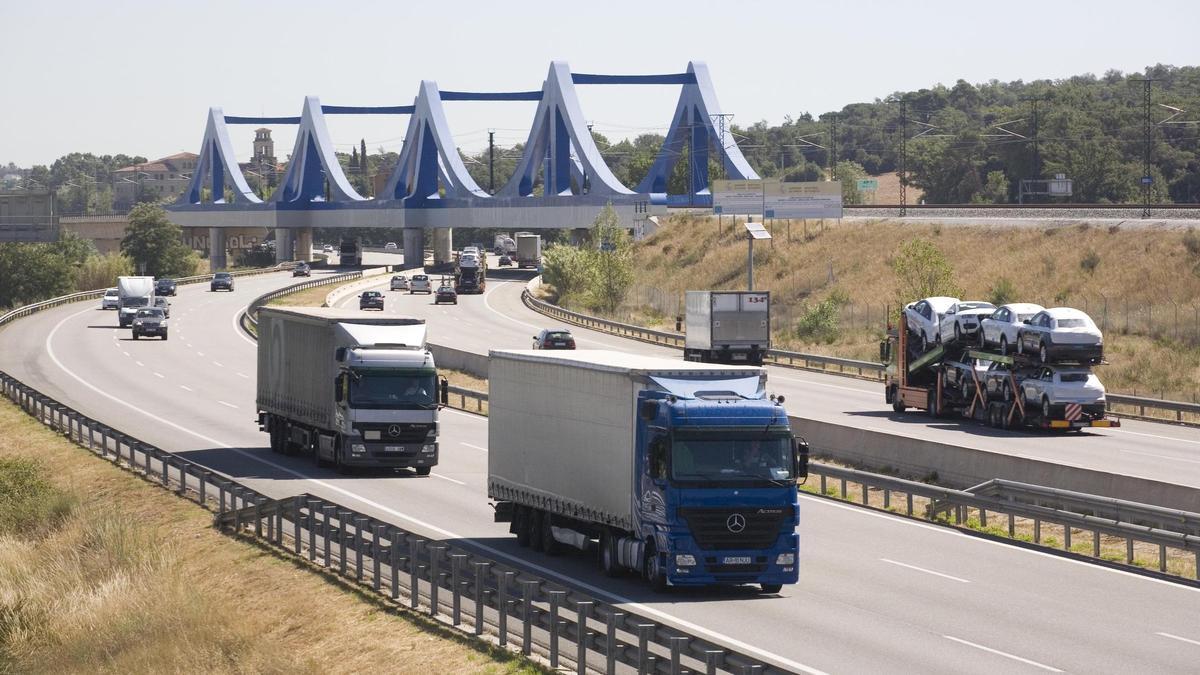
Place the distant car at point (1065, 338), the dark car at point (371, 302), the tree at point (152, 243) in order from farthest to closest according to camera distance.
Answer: the tree at point (152, 243), the dark car at point (371, 302), the distant car at point (1065, 338)

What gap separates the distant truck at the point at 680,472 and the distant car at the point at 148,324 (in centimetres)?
6053

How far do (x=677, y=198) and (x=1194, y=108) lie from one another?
1754 inches

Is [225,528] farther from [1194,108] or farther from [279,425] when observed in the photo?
[1194,108]

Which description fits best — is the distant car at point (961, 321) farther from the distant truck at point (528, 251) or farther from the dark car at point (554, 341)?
the distant truck at point (528, 251)

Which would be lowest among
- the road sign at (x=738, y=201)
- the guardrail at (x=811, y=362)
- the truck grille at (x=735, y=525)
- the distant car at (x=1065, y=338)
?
the guardrail at (x=811, y=362)

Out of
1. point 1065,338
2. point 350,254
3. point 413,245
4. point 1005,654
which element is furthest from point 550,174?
point 1005,654

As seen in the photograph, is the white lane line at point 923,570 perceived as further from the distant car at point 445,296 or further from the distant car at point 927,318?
the distant car at point 445,296

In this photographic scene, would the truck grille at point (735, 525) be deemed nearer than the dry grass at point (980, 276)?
Yes

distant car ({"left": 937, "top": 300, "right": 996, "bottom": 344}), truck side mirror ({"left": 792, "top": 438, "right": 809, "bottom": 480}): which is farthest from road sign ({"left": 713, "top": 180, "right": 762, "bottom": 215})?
truck side mirror ({"left": 792, "top": 438, "right": 809, "bottom": 480})

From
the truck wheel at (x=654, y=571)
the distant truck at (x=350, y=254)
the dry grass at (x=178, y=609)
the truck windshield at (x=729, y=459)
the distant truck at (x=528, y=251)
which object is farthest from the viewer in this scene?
the distant truck at (x=350, y=254)

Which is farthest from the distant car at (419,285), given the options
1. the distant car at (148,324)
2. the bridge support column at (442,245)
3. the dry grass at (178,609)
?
the dry grass at (178,609)

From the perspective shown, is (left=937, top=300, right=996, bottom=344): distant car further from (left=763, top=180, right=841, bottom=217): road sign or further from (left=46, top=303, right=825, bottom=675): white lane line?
(left=763, top=180, right=841, bottom=217): road sign

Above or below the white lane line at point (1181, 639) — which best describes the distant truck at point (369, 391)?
above

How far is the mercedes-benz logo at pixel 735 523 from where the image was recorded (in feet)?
65.7
